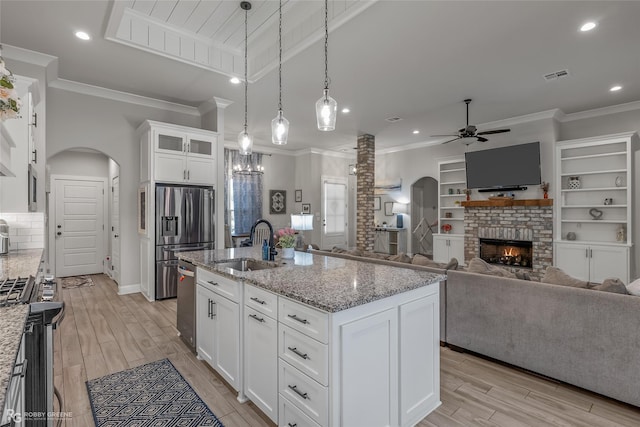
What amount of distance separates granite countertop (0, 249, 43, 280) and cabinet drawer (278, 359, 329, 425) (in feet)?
5.80

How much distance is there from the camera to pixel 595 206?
5.42 meters

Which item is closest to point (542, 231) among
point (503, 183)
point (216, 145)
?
point (503, 183)

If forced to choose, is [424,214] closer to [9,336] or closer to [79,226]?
[79,226]

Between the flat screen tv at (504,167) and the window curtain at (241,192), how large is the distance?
4.90 meters

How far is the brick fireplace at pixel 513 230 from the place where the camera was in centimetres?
570

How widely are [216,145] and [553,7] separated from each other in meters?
4.50

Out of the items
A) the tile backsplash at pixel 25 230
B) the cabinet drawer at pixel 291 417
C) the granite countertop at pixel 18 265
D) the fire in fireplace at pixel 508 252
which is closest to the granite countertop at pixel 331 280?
the cabinet drawer at pixel 291 417

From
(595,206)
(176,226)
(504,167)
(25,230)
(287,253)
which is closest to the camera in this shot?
(287,253)

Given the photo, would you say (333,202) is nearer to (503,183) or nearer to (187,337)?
(503,183)

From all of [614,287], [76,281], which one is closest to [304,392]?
[614,287]

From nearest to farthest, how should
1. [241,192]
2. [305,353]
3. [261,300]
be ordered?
[305,353]
[261,300]
[241,192]

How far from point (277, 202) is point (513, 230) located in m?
5.50

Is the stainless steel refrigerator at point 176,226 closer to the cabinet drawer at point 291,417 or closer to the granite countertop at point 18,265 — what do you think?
the granite countertop at point 18,265

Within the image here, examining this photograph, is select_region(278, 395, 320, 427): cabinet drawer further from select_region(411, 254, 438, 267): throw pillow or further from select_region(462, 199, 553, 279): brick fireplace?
select_region(462, 199, 553, 279): brick fireplace
